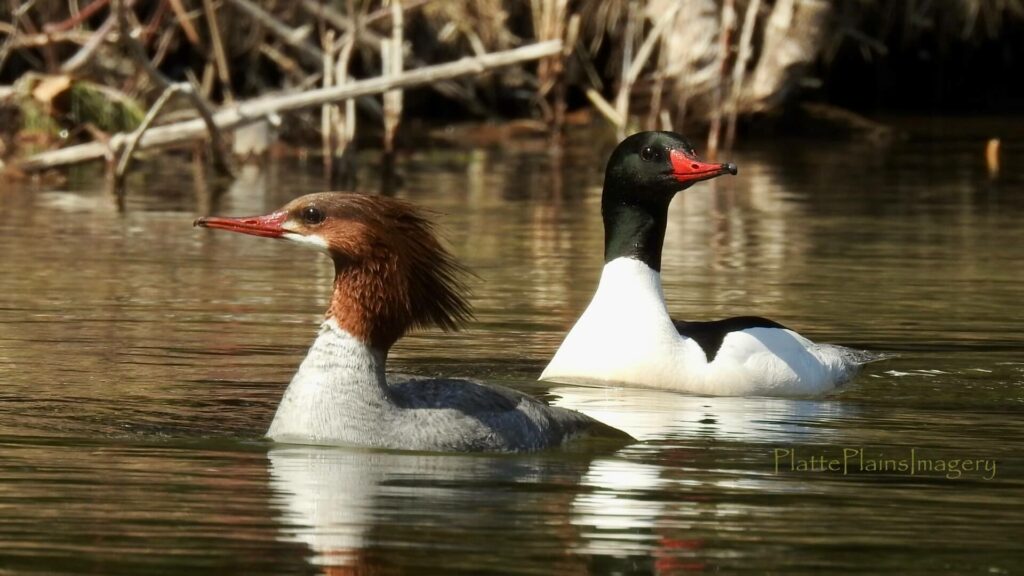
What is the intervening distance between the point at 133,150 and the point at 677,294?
613cm

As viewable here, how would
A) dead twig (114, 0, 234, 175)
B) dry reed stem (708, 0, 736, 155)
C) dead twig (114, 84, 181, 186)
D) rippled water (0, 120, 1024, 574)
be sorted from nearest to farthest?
1. rippled water (0, 120, 1024, 574)
2. dead twig (114, 84, 181, 186)
3. dead twig (114, 0, 234, 175)
4. dry reed stem (708, 0, 736, 155)

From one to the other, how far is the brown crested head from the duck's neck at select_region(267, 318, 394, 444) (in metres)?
0.07

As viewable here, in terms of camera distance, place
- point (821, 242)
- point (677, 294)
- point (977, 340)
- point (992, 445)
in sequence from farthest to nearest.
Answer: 1. point (821, 242)
2. point (677, 294)
3. point (977, 340)
4. point (992, 445)

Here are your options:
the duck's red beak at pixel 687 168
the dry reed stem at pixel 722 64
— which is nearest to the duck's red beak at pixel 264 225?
the duck's red beak at pixel 687 168

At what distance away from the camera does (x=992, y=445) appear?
758cm

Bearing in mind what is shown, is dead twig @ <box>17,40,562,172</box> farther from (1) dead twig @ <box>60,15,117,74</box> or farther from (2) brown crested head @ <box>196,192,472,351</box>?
(2) brown crested head @ <box>196,192,472,351</box>

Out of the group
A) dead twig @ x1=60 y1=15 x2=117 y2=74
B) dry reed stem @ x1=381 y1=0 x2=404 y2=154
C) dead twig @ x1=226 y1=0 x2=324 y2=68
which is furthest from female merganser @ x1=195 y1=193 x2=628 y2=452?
dead twig @ x1=226 y1=0 x2=324 y2=68

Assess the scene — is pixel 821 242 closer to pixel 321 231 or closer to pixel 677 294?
pixel 677 294

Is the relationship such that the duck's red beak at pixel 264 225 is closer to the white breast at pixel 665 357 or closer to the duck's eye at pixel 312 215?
the duck's eye at pixel 312 215

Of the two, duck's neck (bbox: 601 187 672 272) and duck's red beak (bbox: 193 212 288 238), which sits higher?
duck's red beak (bbox: 193 212 288 238)

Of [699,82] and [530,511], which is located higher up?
[699,82]

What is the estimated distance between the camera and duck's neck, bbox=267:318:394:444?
6926mm

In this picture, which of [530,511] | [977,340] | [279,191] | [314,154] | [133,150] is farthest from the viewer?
[314,154]

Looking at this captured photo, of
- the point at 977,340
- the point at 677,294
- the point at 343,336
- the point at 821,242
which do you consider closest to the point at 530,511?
the point at 343,336
